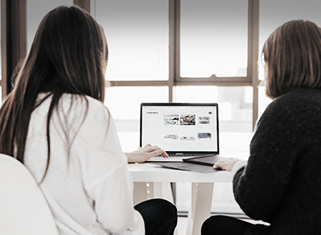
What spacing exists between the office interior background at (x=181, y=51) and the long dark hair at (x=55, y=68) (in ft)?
6.06

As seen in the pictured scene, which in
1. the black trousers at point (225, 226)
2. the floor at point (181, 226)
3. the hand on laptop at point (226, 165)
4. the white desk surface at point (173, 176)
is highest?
the hand on laptop at point (226, 165)

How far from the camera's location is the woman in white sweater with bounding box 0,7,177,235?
82 cm

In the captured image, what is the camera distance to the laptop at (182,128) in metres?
1.74

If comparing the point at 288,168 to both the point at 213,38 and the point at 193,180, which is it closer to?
the point at 193,180

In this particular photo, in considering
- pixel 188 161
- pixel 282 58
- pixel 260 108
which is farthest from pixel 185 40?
pixel 282 58

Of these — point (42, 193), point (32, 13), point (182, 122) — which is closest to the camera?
point (42, 193)

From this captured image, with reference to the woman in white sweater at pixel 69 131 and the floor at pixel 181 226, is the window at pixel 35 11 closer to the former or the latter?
the floor at pixel 181 226

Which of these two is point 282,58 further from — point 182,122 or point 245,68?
point 245,68

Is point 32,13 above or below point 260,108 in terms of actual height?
above

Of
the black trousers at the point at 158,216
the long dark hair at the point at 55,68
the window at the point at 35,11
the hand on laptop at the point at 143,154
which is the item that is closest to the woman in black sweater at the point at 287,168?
the black trousers at the point at 158,216

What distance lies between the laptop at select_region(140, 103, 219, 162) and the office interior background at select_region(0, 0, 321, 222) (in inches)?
38.6

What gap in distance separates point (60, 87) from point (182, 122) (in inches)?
38.1

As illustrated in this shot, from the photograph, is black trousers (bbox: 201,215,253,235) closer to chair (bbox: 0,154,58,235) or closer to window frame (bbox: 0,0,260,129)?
chair (bbox: 0,154,58,235)

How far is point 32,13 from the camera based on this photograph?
287 cm
